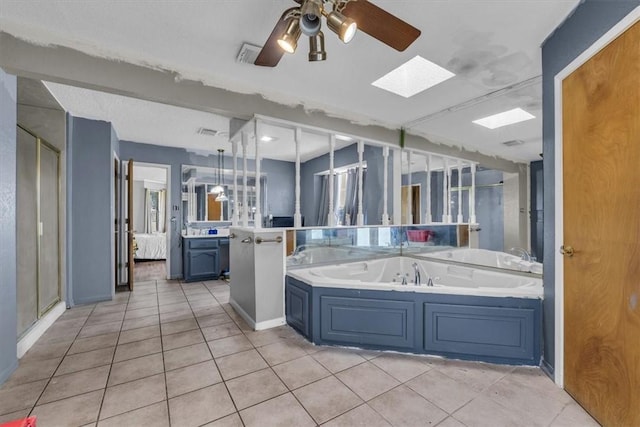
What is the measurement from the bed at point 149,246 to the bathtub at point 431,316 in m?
6.16

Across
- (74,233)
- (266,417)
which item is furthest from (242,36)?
(74,233)

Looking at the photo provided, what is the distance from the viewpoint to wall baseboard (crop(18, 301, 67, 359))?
2.32m

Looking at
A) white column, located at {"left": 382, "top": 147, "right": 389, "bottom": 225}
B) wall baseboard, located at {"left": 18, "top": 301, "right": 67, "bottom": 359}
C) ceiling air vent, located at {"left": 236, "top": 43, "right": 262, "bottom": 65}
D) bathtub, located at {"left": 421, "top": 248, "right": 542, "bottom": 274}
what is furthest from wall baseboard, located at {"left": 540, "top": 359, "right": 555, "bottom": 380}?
wall baseboard, located at {"left": 18, "top": 301, "right": 67, "bottom": 359}

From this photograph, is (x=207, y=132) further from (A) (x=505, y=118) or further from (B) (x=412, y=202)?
(A) (x=505, y=118)

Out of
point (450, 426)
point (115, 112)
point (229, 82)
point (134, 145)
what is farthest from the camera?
point (134, 145)

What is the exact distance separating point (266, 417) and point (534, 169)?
8.44 feet

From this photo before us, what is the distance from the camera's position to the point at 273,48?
5.74 feet

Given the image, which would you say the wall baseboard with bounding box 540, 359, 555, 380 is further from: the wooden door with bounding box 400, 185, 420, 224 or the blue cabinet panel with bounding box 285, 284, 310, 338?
the wooden door with bounding box 400, 185, 420, 224

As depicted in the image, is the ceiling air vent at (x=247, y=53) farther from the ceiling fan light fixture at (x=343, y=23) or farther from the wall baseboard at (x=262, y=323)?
the wall baseboard at (x=262, y=323)

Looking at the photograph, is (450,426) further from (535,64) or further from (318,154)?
(318,154)

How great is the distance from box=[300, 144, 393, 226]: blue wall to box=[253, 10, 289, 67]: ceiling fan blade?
255 cm

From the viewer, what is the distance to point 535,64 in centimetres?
227

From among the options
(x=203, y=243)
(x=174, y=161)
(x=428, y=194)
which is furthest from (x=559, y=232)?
(x=174, y=161)

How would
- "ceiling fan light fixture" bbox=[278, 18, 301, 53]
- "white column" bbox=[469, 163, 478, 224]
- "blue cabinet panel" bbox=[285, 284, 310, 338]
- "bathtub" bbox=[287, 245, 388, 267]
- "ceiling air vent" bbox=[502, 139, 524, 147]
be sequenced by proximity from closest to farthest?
"ceiling fan light fixture" bbox=[278, 18, 301, 53]
"ceiling air vent" bbox=[502, 139, 524, 147]
"blue cabinet panel" bbox=[285, 284, 310, 338]
"white column" bbox=[469, 163, 478, 224]
"bathtub" bbox=[287, 245, 388, 267]
